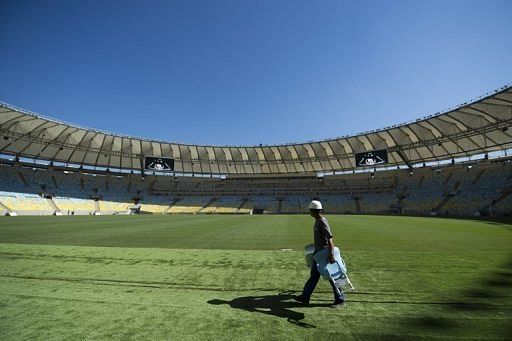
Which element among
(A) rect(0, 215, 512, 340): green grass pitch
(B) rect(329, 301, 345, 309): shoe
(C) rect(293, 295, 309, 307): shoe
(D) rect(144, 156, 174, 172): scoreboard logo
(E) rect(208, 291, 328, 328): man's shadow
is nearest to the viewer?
(A) rect(0, 215, 512, 340): green grass pitch

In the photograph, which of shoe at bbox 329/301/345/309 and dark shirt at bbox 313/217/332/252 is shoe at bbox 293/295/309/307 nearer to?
shoe at bbox 329/301/345/309

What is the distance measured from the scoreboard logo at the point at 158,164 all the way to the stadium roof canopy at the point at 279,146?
8.78 feet

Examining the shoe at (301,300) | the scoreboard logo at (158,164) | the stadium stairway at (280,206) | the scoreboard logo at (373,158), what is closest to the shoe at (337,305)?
the shoe at (301,300)

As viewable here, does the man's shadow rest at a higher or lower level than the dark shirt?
lower

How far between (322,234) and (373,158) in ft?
164

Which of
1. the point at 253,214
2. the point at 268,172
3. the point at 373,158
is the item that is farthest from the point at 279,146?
the point at 373,158

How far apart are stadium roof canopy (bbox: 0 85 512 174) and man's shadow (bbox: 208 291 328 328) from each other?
38226 mm

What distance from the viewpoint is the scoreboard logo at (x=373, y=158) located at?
4953 centimetres

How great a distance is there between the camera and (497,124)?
3588 centimetres

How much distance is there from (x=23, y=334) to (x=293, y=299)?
346 centimetres

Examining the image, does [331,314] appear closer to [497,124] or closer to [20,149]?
[497,124]

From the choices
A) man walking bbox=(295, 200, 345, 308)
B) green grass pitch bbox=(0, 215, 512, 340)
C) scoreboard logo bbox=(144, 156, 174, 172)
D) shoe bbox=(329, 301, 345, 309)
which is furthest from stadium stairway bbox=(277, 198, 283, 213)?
shoe bbox=(329, 301, 345, 309)

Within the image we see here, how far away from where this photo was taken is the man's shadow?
12.3ft

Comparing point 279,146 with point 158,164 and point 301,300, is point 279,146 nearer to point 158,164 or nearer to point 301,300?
point 158,164
